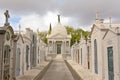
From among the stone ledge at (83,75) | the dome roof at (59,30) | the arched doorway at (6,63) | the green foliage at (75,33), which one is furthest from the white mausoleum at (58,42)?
the arched doorway at (6,63)

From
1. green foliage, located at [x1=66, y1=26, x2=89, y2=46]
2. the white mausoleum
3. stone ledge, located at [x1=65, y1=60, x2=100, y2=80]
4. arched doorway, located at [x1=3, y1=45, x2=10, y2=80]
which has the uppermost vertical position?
green foliage, located at [x1=66, y1=26, x2=89, y2=46]

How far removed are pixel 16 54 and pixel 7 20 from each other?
410cm

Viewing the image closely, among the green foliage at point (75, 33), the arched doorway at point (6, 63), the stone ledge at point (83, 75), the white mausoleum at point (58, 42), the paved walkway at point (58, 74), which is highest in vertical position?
the green foliage at point (75, 33)

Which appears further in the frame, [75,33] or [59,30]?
[75,33]

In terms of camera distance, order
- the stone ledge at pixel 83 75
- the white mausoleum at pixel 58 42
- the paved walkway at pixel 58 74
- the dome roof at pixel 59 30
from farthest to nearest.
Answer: the dome roof at pixel 59 30
the white mausoleum at pixel 58 42
the paved walkway at pixel 58 74
the stone ledge at pixel 83 75

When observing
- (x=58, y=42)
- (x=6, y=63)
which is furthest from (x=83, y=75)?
(x=58, y=42)

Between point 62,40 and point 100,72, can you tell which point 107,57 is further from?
point 62,40

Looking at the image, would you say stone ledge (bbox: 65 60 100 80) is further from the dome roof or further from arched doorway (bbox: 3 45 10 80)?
the dome roof

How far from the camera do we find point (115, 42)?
1462 cm

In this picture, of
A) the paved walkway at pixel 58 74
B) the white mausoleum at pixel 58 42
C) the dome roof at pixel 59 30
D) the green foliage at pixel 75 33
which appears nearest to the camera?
the paved walkway at pixel 58 74

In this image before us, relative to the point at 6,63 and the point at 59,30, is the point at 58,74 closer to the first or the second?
the point at 6,63

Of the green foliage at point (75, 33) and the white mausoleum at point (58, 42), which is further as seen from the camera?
the green foliage at point (75, 33)

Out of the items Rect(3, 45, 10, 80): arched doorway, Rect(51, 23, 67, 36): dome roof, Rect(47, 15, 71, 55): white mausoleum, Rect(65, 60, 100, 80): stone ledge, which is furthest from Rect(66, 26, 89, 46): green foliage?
Rect(3, 45, 10, 80): arched doorway

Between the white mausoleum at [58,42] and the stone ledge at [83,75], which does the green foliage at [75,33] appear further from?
the stone ledge at [83,75]
